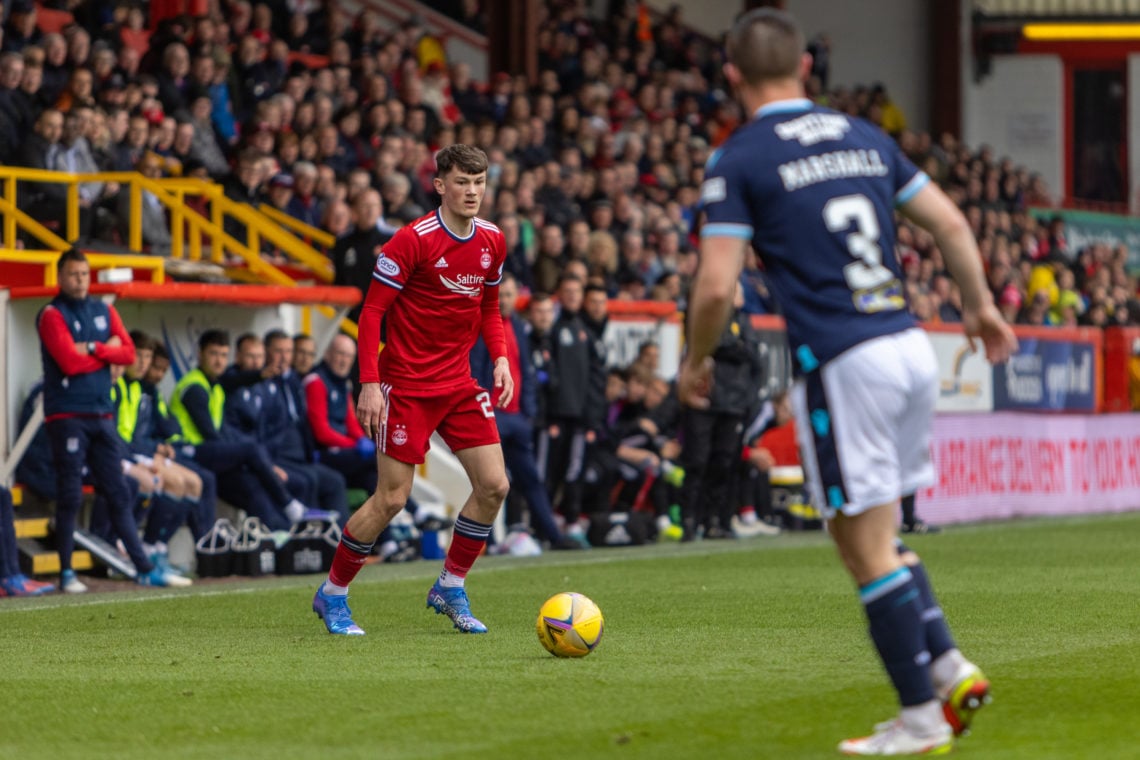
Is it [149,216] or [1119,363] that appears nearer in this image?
[149,216]

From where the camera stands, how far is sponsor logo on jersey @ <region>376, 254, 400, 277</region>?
8641 mm

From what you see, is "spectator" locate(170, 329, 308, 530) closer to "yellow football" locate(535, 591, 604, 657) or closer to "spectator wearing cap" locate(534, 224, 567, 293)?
"spectator wearing cap" locate(534, 224, 567, 293)

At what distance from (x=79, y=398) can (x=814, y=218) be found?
7.65 meters

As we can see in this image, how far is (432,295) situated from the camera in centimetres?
887

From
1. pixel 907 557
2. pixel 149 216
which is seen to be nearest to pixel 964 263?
pixel 907 557

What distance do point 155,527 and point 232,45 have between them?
7.76m

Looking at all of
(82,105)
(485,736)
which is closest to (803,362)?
(485,736)

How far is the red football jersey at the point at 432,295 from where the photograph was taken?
868 centimetres

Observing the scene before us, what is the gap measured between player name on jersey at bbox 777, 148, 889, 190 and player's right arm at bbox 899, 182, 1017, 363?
173mm

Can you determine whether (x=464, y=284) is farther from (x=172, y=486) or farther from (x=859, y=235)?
(x=172, y=486)

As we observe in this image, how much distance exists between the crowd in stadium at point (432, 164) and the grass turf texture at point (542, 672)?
3.53 m

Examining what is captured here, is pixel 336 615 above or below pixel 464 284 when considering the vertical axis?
below

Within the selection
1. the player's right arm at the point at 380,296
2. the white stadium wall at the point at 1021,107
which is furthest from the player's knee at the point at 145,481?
the white stadium wall at the point at 1021,107

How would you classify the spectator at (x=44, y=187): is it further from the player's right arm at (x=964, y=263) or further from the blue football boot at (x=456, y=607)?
the player's right arm at (x=964, y=263)
